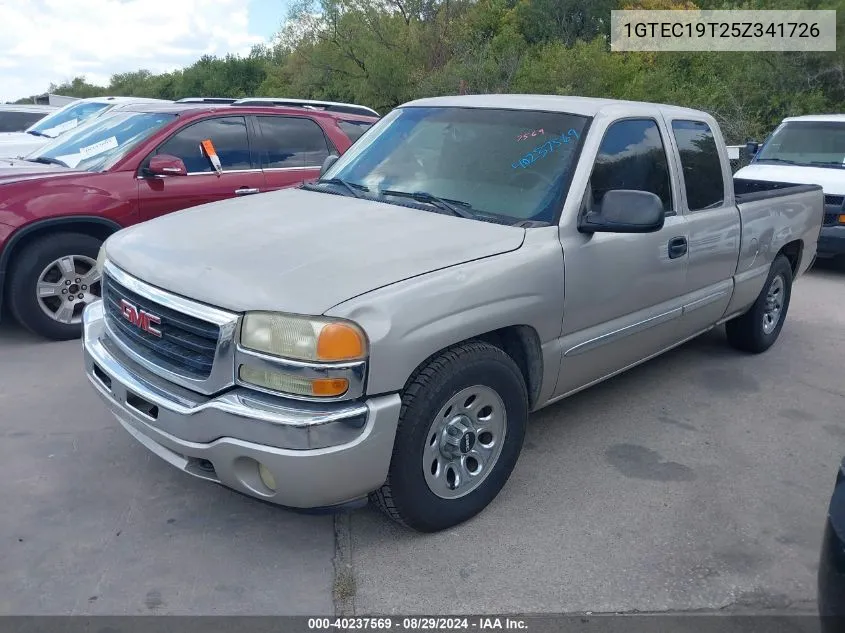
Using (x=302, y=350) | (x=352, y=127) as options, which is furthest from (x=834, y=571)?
(x=352, y=127)

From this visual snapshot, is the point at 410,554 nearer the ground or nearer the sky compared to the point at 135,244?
nearer the ground

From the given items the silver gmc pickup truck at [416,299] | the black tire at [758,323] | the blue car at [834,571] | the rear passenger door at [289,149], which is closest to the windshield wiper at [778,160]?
the black tire at [758,323]

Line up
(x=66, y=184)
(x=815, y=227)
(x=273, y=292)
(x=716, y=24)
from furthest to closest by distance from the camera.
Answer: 1. (x=716, y=24)
2. (x=815, y=227)
3. (x=66, y=184)
4. (x=273, y=292)

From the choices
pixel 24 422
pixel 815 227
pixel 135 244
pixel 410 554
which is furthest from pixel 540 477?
pixel 815 227

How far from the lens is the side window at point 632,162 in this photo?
387cm

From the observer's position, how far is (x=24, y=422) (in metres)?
4.32

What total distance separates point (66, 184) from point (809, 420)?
532 centimetres

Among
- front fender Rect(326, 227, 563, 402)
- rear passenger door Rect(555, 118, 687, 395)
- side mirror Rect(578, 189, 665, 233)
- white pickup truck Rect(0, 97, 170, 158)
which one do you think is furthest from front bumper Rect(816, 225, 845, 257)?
white pickup truck Rect(0, 97, 170, 158)

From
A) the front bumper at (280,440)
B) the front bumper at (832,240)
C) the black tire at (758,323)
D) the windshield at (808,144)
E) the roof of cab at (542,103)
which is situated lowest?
the front bumper at (832,240)

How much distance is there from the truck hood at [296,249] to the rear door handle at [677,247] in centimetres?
122

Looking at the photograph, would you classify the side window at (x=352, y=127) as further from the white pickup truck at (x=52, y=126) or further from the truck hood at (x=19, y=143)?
the truck hood at (x=19, y=143)

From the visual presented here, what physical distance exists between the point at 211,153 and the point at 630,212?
411 cm

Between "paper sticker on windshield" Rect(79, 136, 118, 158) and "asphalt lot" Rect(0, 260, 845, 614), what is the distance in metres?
2.25

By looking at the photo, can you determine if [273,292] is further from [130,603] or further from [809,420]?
[809,420]
